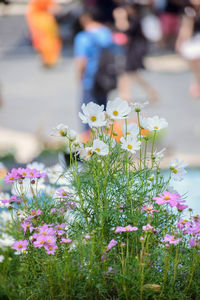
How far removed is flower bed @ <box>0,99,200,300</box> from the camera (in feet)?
5.13

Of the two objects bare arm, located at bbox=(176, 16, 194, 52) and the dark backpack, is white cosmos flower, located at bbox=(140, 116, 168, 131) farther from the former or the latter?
bare arm, located at bbox=(176, 16, 194, 52)

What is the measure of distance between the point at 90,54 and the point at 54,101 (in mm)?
4266

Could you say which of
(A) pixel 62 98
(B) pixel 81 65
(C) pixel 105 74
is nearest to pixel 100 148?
(C) pixel 105 74

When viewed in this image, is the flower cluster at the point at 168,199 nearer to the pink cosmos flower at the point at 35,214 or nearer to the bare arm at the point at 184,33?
the pink cosmos flower at the point at 35,214

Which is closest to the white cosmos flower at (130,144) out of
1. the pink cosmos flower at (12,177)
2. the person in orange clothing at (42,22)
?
the pink cosmos flower at (12,177)

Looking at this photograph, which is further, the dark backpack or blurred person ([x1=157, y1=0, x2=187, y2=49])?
blurred person ([x1=157, y1=0, x2=187, y2=49])

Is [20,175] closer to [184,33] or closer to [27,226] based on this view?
[27,226]

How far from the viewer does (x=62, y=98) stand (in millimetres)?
10766

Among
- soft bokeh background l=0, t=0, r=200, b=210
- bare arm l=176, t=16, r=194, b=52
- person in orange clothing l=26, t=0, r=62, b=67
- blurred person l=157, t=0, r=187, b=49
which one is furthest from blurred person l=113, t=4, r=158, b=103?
blurred person l=157, t=0, r=187, b=49

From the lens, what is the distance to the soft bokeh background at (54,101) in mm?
6527

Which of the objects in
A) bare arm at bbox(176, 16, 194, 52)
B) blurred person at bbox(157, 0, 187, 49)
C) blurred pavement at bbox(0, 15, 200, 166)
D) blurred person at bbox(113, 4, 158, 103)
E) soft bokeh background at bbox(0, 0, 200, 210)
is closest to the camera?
soft bokeh background at bbox(0, 0, 200, 210)

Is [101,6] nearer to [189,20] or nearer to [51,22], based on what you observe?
[51,22]

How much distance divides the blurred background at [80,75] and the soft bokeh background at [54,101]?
0.04ft

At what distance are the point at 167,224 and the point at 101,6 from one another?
21.6ft
